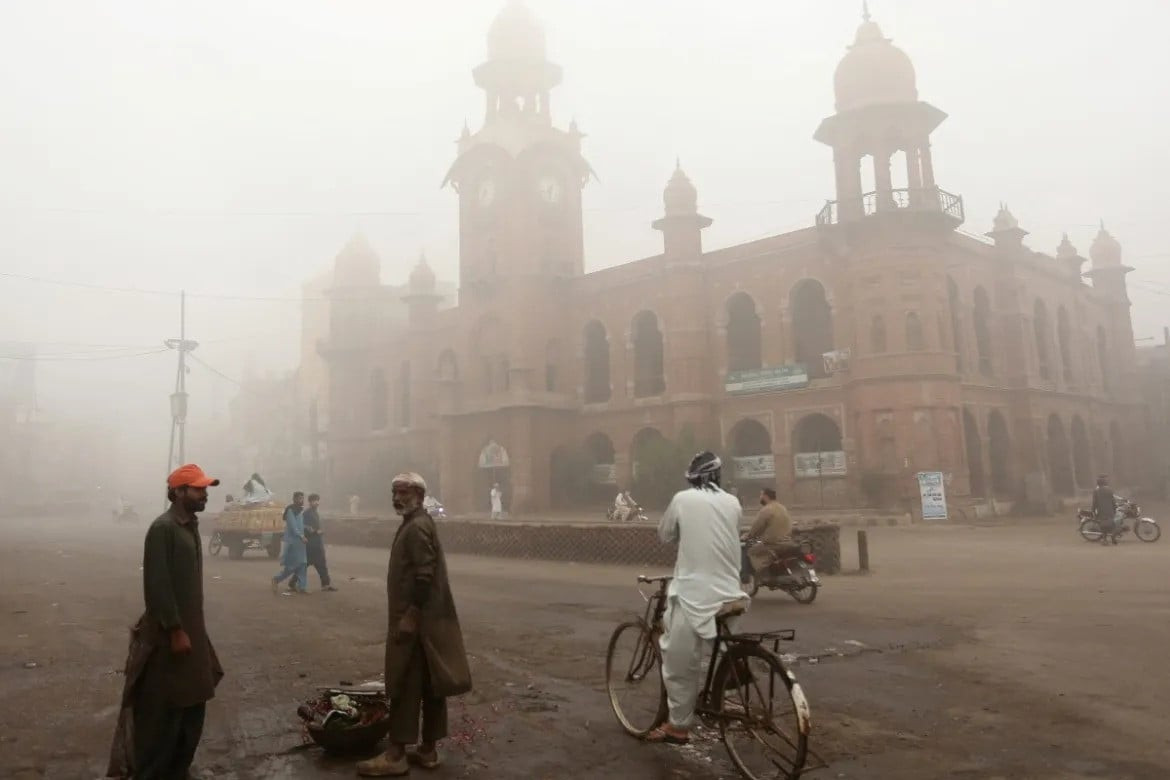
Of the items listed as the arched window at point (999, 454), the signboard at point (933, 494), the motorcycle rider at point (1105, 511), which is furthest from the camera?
the arched window at point (999, 454)

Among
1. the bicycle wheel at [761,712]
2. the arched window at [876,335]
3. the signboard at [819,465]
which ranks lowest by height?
the bicycle wheel at [761,712]

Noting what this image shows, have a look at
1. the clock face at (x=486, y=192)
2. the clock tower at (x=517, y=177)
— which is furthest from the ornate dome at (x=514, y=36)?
the clock face at (x=486, y=192)

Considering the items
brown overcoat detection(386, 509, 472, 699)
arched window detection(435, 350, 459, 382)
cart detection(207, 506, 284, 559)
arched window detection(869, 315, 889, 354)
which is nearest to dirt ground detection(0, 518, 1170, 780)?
brown overcoat detection(386, 509, 472, 699)

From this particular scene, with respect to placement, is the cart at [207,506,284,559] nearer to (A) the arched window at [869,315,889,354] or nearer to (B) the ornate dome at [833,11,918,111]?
(A) the arched window at [869,315,889,354]

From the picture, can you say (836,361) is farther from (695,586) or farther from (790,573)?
(695,586)

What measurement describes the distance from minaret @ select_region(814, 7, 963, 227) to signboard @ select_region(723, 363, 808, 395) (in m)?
5.37

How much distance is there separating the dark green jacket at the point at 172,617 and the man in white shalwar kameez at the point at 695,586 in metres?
2.40

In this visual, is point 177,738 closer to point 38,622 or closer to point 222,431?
point 38,622

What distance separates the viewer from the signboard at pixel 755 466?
30.3 m

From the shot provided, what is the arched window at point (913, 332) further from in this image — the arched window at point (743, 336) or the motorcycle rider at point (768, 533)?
the motorcycle rider at point (768, 533)

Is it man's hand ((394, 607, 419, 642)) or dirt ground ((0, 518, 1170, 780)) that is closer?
man's hand ((394, 607, 419, 642))

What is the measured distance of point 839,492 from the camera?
2828cm

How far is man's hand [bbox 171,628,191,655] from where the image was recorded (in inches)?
154

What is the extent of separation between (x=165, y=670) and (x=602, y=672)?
11.7 feet
